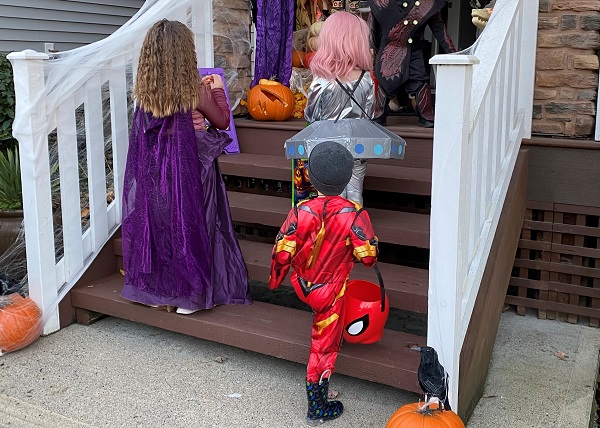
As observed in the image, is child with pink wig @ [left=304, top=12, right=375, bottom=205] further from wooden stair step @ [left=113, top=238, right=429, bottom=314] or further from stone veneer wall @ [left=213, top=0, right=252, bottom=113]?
stone veneer wall @ [left=213, top=0, right=252, bottom=113]

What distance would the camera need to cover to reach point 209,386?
3.48 m

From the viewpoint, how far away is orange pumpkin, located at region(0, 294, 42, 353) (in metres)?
3.80

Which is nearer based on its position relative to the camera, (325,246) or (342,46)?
(325,246)

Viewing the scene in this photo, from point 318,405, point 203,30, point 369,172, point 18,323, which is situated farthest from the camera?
point 203,30

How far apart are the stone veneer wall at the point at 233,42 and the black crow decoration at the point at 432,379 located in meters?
3.52

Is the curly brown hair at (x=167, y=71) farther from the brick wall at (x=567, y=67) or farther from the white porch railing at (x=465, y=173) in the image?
the brick wall at (x=567, y=67)

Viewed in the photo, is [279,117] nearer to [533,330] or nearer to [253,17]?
[253,17]

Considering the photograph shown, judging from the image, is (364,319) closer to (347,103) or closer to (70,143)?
(347,103)

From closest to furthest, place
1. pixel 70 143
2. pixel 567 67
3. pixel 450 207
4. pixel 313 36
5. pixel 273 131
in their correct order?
pixel 450 207 < pixel 70 143 < pixel 567 67 < pixel 273 131 < pixel 313 36

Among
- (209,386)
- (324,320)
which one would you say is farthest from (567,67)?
(209,386)

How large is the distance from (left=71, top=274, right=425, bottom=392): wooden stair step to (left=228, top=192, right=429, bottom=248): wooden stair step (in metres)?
0.60

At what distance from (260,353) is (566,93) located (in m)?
2.44

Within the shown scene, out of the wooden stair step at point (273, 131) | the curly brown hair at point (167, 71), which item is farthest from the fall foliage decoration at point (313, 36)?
the curly brown hair at point (167, 71)

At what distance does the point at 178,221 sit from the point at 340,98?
1126 millimetres
